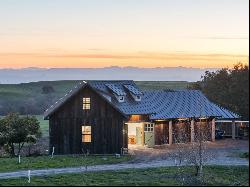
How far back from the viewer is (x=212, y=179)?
124ft

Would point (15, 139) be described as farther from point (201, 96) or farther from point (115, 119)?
point (201, 96)

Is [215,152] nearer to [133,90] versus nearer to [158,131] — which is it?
[158,131]

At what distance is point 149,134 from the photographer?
59.5 m

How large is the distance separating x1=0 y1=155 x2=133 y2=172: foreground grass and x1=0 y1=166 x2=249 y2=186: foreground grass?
18.9 feet

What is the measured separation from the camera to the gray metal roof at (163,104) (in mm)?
58062

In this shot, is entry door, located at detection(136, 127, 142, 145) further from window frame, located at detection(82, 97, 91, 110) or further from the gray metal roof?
window frame, located at detection(82, 97, 91, 110)

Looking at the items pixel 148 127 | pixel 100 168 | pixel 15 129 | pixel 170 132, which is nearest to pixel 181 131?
pixel 170 132

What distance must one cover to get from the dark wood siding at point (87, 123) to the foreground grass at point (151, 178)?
13.4 metres

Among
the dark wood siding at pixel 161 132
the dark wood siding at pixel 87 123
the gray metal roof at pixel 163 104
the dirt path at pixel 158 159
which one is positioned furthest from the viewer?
the dark wood siding at pixel 161 132

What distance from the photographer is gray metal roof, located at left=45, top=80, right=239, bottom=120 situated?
190 ft

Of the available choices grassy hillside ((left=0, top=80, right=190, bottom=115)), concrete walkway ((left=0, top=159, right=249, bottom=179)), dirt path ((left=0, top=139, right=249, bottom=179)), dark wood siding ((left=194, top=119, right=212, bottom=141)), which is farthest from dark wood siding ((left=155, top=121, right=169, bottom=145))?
grassy hillside ((left=0, top=80, right=190, bottom=115))

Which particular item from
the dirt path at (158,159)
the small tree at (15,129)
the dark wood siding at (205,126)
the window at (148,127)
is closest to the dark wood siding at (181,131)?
the dark wood siding at (205,126)

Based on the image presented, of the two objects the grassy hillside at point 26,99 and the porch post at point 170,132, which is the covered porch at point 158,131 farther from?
the grassy hillside at point 26,99

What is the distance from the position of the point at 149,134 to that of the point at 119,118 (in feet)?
18.8
